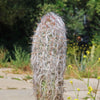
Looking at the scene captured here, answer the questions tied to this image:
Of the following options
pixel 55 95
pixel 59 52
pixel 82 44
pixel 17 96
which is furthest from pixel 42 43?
pixel 82 44

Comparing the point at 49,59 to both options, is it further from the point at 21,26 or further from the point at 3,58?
the point at 21,26

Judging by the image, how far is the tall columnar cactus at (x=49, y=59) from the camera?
10.2ft

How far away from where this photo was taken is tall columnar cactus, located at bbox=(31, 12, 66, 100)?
3109mm

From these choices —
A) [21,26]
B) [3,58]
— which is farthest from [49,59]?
[21,26]

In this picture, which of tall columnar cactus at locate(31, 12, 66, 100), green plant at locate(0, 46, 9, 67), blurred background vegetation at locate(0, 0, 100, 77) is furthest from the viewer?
blurred background vegetation at locate(0, 0, 100, 77)

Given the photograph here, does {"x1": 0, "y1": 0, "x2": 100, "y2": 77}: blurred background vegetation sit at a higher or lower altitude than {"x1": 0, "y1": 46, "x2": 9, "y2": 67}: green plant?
higher

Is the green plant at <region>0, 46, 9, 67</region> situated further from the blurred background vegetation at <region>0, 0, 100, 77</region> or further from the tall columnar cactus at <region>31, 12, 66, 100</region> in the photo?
the tall columnar cactus at <region>31, 12, 66, 100</region>

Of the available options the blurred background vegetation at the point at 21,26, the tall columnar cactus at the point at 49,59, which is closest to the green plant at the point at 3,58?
the blurred background vegetation at the point at 21,26

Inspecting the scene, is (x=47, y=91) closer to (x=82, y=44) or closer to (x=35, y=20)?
(x=35, y=20)

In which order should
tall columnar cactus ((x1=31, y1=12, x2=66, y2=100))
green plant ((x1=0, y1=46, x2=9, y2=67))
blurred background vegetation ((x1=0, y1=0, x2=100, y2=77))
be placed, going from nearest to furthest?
tall columnar cactus ((x1=31, y1=12, x2=66, y2=100)) → green plant ((x1=0, y1=46, x2=9, y2=67)) → blurred background vegetation ((x1=0, y1=0, x2=100, y2=77))

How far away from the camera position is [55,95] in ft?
10.3

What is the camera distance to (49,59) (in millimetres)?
3100

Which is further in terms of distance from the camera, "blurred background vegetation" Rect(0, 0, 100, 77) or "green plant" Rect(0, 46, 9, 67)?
"blurred background vegetation" Rect(0, 0, 100, 77)

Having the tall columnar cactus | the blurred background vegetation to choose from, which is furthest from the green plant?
the tall columnar cactus
